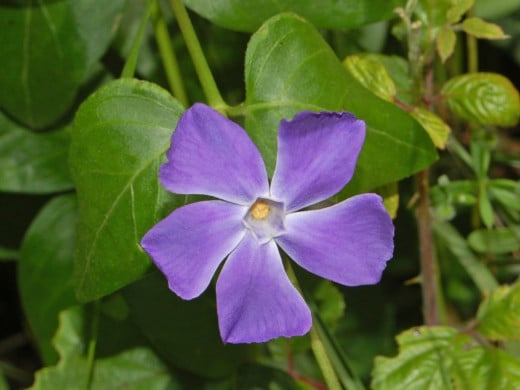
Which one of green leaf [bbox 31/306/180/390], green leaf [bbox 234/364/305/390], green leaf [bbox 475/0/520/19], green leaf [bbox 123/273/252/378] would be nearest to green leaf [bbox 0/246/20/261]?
green leaf [bbox 31/306/180/390]

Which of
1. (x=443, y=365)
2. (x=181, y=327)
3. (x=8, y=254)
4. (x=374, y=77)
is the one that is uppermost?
(x=374, y=77)

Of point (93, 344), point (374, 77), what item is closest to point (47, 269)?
point (93, 344)

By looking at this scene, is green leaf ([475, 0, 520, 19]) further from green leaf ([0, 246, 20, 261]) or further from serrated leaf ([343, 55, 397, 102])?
green leaf ([0, 246, 20, 261])

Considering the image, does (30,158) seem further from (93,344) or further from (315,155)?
(315,155)

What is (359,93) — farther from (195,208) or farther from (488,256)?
(488,256)

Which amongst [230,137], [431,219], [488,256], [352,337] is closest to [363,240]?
[230,137]

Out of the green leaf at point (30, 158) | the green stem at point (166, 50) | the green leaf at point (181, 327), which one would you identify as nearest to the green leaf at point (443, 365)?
the green leaf at point (181, 327)

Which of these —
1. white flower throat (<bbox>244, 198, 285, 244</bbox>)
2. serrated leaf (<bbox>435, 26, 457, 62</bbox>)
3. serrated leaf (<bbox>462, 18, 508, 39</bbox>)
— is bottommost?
white flower throat (<bbox>244, 198, 285, 244</bbox>)
